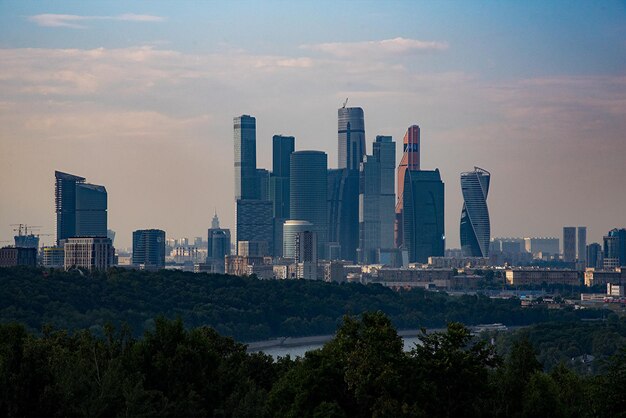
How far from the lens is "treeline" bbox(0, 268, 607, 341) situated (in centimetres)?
10338

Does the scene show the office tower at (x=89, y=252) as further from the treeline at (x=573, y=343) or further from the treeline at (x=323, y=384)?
the treeline at (x=323, y=384)

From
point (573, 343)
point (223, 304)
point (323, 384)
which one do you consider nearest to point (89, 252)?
point (223, 304)

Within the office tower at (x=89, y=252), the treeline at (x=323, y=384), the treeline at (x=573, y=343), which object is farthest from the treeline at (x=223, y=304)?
the treeline at (x=323, y=384)

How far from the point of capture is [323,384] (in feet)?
121

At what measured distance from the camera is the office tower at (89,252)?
585 feet

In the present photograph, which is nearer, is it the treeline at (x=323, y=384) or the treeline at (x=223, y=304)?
the treeline at (x=323, y=384)

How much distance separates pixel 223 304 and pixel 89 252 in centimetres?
5584

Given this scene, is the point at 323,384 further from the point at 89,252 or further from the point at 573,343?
the point at 89,252

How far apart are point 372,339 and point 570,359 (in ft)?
188

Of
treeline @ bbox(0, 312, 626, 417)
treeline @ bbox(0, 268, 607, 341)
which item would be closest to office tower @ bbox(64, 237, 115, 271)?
treeline @ bbox(0, 268, 607, 341)

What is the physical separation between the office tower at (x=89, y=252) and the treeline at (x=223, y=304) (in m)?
34.5

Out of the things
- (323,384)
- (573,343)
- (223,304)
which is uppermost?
(223,304)

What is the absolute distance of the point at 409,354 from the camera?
127 ft

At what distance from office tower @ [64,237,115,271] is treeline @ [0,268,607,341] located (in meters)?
34.5
